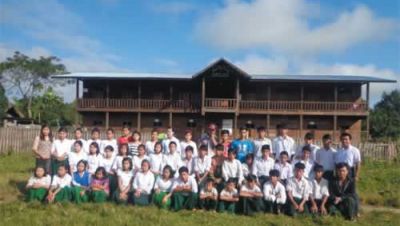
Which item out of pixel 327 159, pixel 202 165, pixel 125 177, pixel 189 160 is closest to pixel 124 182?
pixel 125 177

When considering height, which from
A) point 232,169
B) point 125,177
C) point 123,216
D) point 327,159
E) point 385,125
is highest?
point 385,125

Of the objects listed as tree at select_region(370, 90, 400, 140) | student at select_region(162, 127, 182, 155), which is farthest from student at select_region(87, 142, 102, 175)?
tree at select_region(370, 90, 400, 140)

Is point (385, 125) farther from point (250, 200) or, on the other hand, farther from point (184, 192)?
point (184, 192)

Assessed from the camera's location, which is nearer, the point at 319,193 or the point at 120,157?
the point at 319,193

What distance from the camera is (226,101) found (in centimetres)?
2866

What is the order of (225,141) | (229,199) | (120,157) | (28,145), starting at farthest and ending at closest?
(28,145), (225,141), (120,157), (229,199)

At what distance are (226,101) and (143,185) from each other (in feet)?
67.4

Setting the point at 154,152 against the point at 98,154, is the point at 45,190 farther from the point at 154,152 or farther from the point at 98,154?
the point at 154,152

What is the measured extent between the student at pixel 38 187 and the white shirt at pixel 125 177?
1.37 metres

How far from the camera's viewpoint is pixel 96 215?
287 inches

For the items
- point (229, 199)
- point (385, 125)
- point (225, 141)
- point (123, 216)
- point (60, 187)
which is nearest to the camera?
point (123, 216)

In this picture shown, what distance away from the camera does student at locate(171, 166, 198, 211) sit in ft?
26.6

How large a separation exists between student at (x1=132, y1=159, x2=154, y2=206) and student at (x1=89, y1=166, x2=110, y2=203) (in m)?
0.55

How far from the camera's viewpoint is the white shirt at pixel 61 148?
9203 mm
